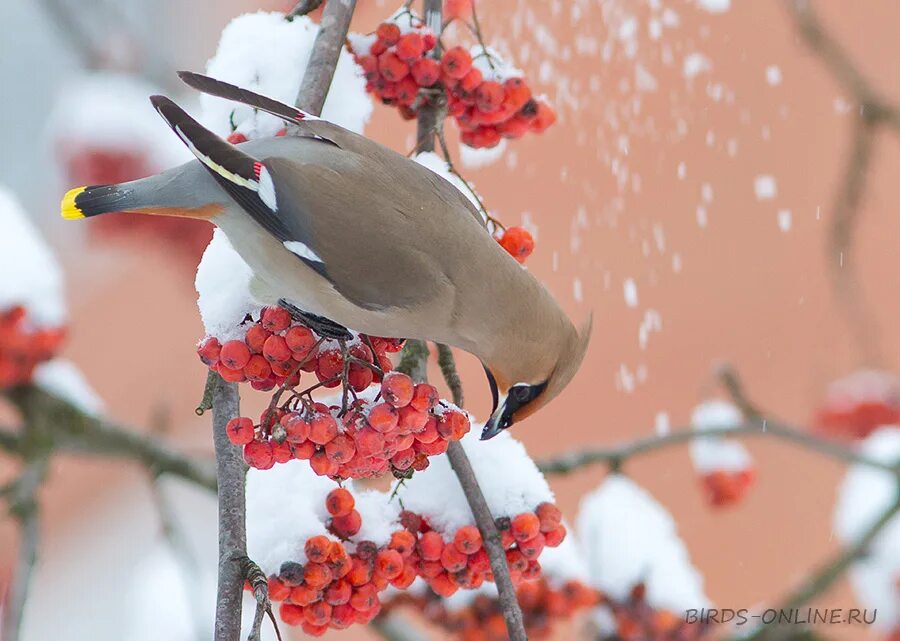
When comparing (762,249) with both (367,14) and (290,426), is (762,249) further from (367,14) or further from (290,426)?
(290,426)

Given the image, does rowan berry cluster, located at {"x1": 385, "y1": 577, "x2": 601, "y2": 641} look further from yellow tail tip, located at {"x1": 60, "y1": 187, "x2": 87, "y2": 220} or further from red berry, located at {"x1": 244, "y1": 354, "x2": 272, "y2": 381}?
yellow tail tip, located at {"x1": 60, "y1": 187, "x2": 87, "y2": 220}

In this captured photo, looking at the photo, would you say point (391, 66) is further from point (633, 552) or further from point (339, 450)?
point (633, 552)

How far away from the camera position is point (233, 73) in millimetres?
1311

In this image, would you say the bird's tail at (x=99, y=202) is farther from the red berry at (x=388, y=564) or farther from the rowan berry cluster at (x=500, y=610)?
the rowan berry cluster at (x=500, y=610)

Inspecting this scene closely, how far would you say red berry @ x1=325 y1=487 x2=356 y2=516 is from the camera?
44.0 inches

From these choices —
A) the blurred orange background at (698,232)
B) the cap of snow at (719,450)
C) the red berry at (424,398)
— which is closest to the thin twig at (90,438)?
the blurred orange background at (698,232)

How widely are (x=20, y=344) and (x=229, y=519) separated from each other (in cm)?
92

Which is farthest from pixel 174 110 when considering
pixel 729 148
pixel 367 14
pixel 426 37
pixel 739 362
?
pixel 739 362

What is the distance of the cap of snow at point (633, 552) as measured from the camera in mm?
1703

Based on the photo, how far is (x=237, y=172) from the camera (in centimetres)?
118

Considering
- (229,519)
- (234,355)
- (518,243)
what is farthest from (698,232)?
(229,519)

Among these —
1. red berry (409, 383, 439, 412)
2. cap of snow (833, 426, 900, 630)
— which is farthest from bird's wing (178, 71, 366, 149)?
cap of snow (833, 426, 900, 630)

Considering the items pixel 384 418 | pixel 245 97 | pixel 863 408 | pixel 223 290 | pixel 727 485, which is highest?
pixel 863 408

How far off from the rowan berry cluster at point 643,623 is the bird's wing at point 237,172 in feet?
2.68
